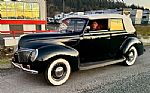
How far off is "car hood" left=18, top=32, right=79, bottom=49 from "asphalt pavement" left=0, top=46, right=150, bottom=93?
0.99 metres

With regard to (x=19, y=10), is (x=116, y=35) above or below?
below

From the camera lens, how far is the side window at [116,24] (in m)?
6.70

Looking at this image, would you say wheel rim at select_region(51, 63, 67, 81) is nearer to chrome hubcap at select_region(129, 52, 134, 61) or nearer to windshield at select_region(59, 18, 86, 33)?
windshield at select_region(59, 18, 86, 33)

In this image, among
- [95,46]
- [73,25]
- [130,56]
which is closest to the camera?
[95,46]

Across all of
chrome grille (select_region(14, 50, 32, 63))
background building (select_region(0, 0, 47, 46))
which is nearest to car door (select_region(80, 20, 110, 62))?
chrome grille (select_region(14, 50, 32, 63))

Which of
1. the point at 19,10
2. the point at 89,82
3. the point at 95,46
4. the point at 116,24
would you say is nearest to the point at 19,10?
the point at 19,10

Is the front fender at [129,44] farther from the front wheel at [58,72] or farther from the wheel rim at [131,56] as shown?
the front wheel at [58,72]

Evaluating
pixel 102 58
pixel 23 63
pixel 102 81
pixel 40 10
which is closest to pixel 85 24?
pixel 102 58

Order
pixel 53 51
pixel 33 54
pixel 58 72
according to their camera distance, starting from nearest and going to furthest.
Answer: pixel 33 54 < pixel 53 51 < pixel 58 72

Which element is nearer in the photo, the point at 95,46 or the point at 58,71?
the point at 58,71

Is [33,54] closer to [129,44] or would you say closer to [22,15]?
[129,44]

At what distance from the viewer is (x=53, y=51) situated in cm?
520

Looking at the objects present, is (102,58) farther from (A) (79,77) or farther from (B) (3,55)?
(B) (3,55)

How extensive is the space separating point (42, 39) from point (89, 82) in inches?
66.5
